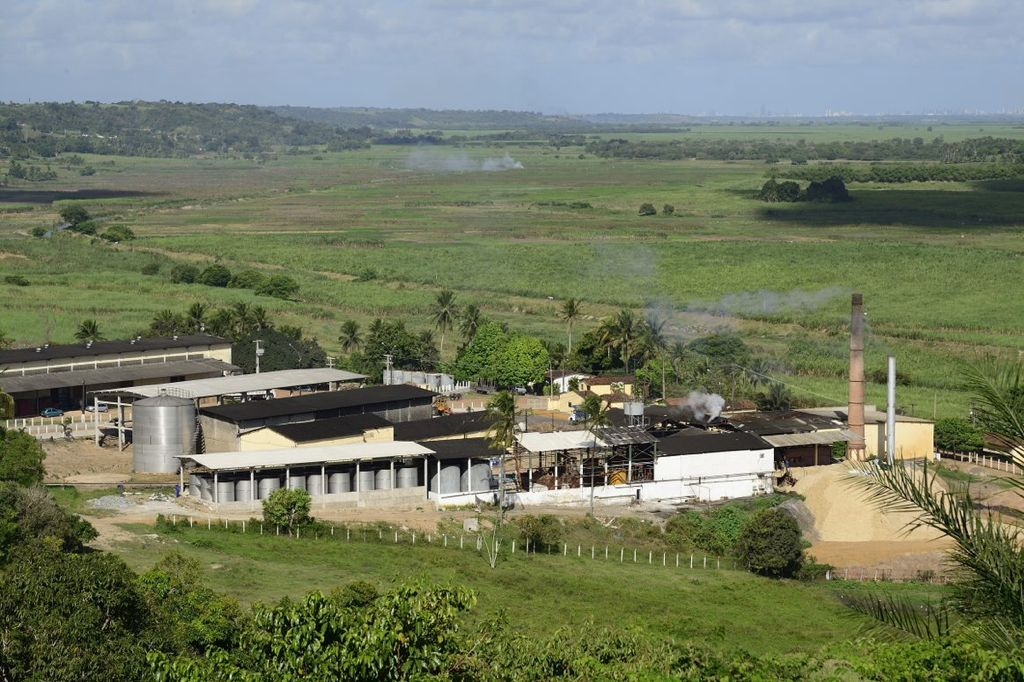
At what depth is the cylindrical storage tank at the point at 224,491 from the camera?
2178 inches

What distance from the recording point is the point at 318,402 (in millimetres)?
66938

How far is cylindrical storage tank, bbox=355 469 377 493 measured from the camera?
57.5m

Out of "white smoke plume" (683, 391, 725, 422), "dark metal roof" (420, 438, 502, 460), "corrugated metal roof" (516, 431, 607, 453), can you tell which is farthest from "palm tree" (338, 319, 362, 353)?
"dark metal roof" (420, 438, 502, 460)

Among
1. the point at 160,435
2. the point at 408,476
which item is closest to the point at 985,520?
the point at 408,476

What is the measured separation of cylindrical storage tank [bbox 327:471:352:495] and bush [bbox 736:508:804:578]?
15.4 meters

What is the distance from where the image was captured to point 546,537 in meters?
52.1

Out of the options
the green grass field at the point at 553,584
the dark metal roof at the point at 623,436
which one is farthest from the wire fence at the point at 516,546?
the dark metal roof at the point at 623,436

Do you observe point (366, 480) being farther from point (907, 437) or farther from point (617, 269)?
point (617, 269)

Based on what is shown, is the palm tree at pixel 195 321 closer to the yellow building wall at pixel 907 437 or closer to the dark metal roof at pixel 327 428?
the dark metal roof at pixel 327 428

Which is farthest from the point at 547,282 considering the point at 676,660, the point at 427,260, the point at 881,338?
the point at 676,660

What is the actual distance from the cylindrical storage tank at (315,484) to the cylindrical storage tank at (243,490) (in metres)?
2.15

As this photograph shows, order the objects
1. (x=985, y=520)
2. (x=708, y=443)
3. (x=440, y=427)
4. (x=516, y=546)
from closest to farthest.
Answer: (x=985, y=520) < (x=516, y=546) < (x=708, y=443) < (x=440, y=427)

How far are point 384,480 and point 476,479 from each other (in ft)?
11.9

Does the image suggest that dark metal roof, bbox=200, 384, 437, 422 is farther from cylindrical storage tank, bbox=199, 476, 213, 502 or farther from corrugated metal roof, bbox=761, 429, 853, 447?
corrugated metal roof, bbox=761, 429, 853, 447
